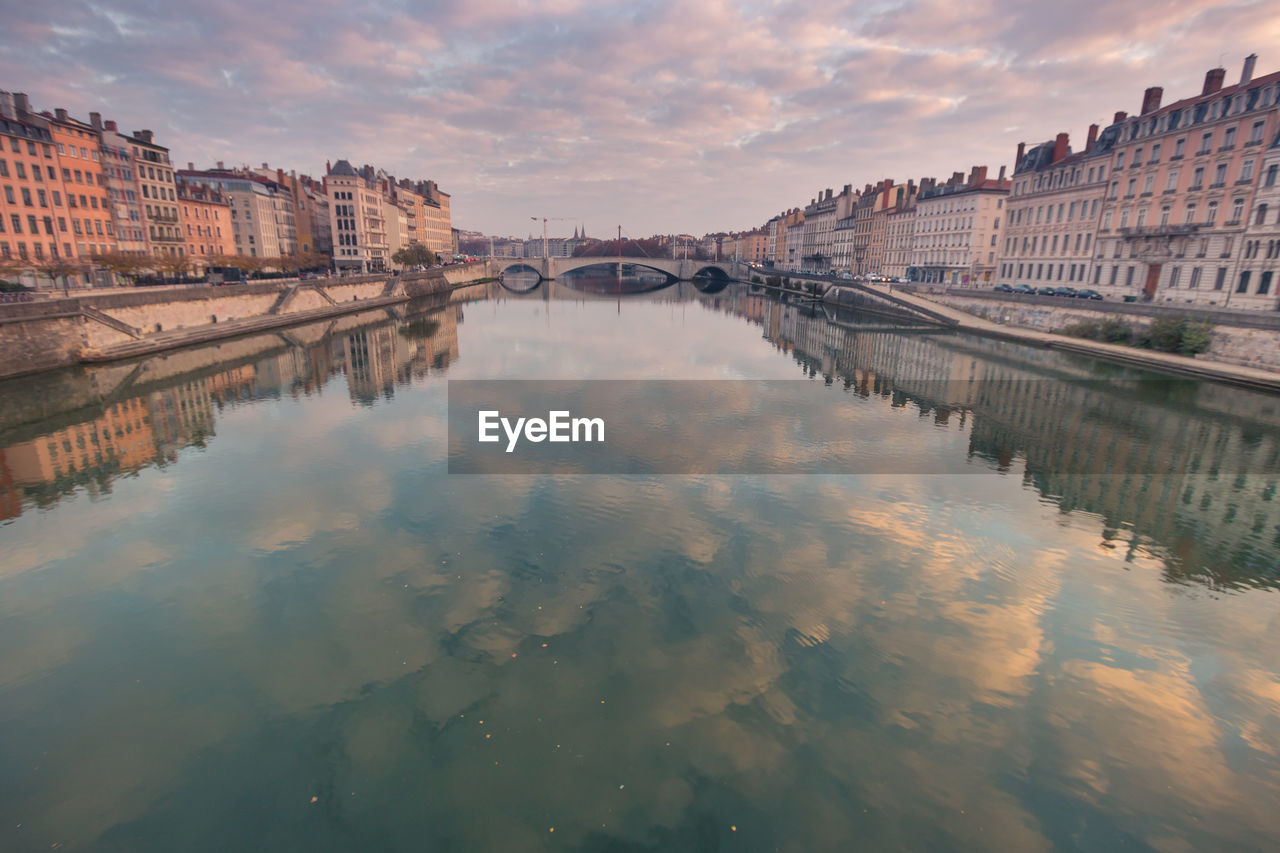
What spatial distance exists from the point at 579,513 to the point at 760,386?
A: 70.7 ft

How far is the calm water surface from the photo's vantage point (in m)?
8.44

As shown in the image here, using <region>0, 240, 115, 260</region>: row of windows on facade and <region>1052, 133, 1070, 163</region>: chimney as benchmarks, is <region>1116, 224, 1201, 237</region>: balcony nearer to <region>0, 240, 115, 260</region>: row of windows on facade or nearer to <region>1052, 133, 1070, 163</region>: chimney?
<region>1052, 133, 1070, 163</region>: chimney

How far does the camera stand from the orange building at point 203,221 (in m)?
82.0

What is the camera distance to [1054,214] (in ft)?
218

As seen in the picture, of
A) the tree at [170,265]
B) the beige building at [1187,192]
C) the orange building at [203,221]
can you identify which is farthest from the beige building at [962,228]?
the orange building at [203,221]

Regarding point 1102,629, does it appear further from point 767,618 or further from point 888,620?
point 767,618

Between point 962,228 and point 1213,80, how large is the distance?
39.3 m

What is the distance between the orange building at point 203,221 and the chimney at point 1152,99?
361 feet

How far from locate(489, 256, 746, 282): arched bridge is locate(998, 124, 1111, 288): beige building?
9113 cm

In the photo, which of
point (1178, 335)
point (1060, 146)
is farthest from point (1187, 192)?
point (1060, 146)

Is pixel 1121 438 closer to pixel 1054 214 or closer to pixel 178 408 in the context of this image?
pixel 178 408

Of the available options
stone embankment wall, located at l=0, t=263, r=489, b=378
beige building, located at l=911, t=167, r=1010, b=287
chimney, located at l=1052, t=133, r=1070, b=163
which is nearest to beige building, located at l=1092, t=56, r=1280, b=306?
chimney, located at l=1052, t=133, r=1070, b=163

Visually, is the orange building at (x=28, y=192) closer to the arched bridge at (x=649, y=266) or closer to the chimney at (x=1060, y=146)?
the arched bridge at (x=649, y=266)

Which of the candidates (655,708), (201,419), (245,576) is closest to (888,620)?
(655,708)
